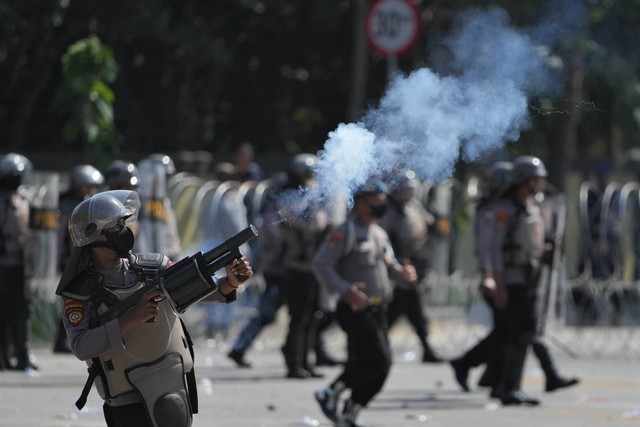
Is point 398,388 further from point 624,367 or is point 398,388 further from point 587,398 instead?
point 624,367

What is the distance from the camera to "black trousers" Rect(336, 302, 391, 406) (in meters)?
10.4

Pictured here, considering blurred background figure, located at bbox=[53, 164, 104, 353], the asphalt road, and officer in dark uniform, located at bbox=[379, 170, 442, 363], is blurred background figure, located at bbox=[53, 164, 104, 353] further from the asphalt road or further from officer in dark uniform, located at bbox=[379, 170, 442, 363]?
officer in dark uniform, located at bbox=[379, 170, 442, 363]

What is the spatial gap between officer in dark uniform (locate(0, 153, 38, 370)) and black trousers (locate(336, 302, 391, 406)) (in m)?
3.95

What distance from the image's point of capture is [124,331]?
664 cm

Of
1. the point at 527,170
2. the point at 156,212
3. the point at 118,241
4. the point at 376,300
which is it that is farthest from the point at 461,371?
the point at 118,241

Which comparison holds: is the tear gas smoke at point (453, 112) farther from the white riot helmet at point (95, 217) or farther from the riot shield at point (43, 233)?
the riot shield at point (43, 233)

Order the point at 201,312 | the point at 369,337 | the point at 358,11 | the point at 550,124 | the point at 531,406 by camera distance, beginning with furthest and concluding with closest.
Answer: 1. the point at 550,124
2. the point at 358,11
3. the point at 201,312
4. the point at 531,406
5. the point at 369,337

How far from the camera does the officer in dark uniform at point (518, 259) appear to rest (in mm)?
12148

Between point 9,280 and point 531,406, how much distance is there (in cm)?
467

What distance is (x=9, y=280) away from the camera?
1346 centimetres

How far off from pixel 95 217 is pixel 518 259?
5.98 meters

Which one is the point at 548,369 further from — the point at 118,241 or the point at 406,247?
the point at 118,241

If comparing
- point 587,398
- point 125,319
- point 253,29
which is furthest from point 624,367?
point 125,319

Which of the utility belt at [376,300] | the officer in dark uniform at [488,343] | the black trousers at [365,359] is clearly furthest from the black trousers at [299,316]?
the black trousers at [365,359]
